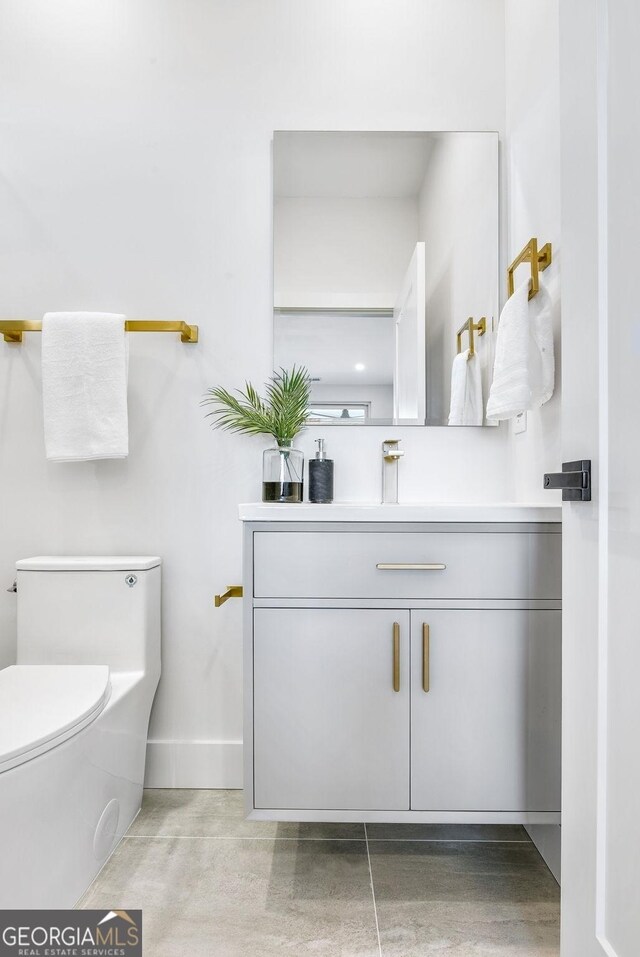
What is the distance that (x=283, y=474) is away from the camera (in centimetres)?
176

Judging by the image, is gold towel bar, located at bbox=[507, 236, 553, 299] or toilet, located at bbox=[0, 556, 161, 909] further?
gold towel bar, located at bbox=[507, 236, 553, 299]

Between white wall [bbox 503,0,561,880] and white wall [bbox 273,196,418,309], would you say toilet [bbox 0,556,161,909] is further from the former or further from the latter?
white wall [bbox 503,0,561,880]

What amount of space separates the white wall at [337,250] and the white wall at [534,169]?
1.09 feet

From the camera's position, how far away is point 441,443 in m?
1.91

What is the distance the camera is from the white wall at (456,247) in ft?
6.07

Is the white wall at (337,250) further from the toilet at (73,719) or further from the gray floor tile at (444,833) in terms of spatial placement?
the gray floor tile at (444,833)

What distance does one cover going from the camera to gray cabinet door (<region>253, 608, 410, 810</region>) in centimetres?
131

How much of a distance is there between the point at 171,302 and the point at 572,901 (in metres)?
1.75

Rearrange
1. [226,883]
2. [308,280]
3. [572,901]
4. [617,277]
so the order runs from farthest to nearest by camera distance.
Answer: [308,280] < [226,883] < [572,901] < [617,277]

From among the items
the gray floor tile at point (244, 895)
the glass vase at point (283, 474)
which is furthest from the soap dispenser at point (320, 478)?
the gray floor tile at point (244, 895)

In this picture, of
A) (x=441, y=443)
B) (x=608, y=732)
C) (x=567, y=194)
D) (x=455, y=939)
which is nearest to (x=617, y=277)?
(x=567, y=194)

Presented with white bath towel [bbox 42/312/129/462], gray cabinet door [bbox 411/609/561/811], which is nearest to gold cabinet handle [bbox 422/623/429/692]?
gray cabinet door [bbox 411/609/561/811]

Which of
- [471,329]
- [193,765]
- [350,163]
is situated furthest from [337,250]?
[193,765]

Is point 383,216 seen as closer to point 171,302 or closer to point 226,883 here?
point 171,302
